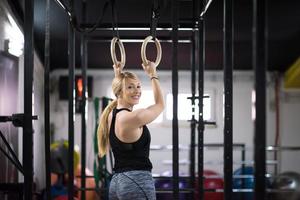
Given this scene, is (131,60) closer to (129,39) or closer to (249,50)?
(249,50)

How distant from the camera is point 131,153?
6.61ft

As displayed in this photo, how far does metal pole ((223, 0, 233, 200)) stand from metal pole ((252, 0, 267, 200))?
52 centimetres

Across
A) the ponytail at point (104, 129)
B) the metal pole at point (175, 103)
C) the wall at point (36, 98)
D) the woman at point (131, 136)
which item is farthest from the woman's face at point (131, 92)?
the wall at point (36, 98)

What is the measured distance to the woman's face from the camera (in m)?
2.09

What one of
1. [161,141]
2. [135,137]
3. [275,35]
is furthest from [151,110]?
[161,141]

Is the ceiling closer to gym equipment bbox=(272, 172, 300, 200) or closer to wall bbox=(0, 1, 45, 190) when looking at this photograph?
wall bbox=(0, 1, 45, 190)

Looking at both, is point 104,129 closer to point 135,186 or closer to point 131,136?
point 131,136

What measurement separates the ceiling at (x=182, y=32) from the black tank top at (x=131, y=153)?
1.13m

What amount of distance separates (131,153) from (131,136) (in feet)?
0.29

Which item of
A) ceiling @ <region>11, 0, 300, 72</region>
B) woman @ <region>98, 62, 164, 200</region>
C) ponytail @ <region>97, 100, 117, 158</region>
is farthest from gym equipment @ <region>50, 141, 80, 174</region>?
woman @ <region>98, 62, 164, 200</region>

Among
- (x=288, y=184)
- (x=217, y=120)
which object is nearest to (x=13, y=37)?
(x=288, y=184)

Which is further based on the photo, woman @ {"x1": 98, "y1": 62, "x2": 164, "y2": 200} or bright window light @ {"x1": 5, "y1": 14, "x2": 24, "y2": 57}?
bright window light @ {"x1": 5, "y1": 14, "x2": 24, "y2": 57}

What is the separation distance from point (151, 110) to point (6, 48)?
1872 mm

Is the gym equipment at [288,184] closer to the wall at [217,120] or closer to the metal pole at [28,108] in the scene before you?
the wall at [217,120]
